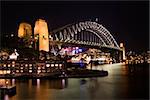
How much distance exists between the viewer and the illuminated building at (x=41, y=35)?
25.9m

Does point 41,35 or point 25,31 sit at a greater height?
point 25,31

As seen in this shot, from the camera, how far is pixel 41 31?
26.3 m

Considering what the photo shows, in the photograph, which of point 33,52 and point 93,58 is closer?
point 33,52

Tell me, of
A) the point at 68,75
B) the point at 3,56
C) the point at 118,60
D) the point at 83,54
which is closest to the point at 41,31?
the point at 3,56

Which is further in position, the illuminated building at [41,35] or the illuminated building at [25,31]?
the illuminated building at [25,31]

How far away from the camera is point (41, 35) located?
2602 centimetres

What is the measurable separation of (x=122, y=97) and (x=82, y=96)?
1492 millimetres

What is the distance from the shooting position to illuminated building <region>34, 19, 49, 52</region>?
25.9 m

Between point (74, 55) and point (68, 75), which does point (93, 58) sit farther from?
point (68, 75)

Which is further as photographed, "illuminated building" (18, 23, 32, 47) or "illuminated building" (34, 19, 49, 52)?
"illuminated building" (18, 23, 32, 47)

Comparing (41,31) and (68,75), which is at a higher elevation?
(41,31)

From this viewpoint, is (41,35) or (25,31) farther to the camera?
(25,31)

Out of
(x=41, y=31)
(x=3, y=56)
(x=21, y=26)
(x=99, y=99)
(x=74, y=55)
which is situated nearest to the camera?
(x=99, y=99)

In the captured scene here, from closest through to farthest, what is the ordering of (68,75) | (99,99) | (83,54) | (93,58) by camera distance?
(99,99), (68,75), (83,54), (93,58)
